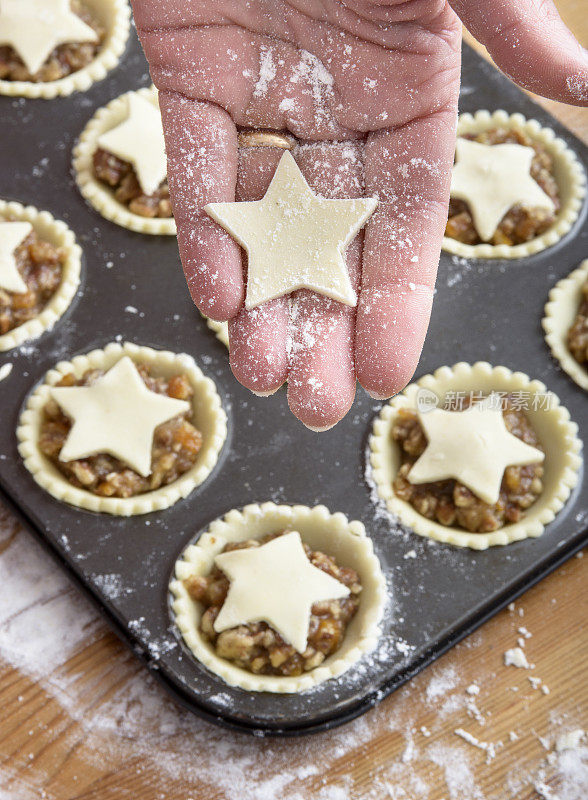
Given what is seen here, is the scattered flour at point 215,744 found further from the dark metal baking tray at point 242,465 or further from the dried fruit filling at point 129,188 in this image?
the dried fruit filling at point 129,188

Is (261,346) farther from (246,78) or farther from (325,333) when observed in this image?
(246,78)

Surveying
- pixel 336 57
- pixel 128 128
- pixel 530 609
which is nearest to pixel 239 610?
pixel 530 609

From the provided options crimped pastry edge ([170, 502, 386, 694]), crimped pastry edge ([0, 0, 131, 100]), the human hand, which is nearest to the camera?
the human hand

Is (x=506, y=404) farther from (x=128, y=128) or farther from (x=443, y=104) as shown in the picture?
(x=128, y=128)

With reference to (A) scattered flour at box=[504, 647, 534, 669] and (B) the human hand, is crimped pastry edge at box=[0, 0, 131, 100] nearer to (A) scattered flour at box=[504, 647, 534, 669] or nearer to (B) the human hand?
(B) the human hand

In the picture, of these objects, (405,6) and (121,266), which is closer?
(405,6)

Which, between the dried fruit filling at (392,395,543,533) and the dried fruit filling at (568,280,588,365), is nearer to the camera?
the dried fruit filling at (392,395,543,533)

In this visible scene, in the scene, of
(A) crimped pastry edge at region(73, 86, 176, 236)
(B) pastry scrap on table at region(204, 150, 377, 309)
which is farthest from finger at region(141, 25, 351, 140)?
(A) crimped pastry edge at region(73, 86, 176, 236)
